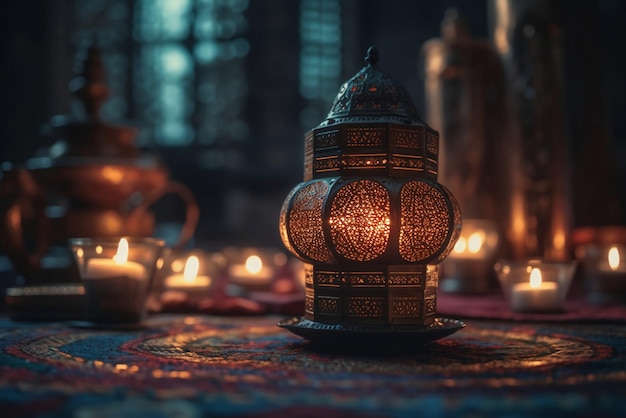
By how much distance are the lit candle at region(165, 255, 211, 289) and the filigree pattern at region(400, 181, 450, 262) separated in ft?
3.56

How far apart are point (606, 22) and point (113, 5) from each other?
2.87 metres

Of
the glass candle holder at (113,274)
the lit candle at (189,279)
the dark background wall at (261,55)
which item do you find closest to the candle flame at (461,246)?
the lit candle at (189,279)

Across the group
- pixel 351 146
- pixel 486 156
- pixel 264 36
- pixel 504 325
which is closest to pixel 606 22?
pixel 486 156

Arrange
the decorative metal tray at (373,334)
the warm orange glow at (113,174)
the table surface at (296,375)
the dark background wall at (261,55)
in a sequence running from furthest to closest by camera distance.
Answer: the dark background wall at (261,55), the warm orange glow at (113,174), the decorative metal tray at (373,334), the table surface at (296,375)

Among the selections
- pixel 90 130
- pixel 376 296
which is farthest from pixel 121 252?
pixel 90 130

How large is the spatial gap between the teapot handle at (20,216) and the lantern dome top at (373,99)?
888 mm

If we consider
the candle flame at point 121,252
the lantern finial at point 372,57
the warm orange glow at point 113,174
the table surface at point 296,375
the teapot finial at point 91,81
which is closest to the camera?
the table surface at point 296,375

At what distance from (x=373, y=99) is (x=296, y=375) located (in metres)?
0.49

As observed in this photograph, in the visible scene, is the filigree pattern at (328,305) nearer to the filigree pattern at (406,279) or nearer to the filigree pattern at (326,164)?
the filigree pattern at (406,279)

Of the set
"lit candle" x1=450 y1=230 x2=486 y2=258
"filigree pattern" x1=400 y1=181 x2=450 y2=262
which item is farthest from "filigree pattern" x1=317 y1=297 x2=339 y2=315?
"lit candle" x1=450 y1=230 x2=486 y2=258

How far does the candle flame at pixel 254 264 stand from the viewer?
2.49m

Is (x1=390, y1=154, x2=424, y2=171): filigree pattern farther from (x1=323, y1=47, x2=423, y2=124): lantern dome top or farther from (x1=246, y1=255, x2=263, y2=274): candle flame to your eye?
(x1=246, y1=255, x2=263, y2=274): candle flame

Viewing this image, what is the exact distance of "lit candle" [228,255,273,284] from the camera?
98.0 inches

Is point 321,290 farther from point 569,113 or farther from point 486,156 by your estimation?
point 569,113
